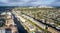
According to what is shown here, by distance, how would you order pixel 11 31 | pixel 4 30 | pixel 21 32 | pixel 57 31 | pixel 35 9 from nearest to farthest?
pixel 4 30, pixel 11 31, pixel 21 32, pixel 57 31, pixel 35 9

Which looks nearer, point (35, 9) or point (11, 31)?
point (11, 31)

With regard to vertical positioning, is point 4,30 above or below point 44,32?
above

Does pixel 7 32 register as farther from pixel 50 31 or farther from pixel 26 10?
pixel 26 10

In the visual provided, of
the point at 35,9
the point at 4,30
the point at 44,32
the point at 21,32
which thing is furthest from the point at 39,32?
the point at 35,9

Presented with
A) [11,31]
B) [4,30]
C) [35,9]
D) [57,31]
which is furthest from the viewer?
[35,9]

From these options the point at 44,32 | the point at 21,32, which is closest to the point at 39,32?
the point at 44,32

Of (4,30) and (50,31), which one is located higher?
(4,30)

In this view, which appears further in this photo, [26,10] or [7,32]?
[26,10]

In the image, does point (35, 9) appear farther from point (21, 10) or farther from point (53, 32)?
point (53, 32)

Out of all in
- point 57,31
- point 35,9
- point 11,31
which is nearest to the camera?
point 11,31
